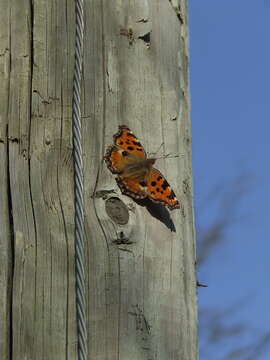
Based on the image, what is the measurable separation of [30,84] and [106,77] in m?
0.20

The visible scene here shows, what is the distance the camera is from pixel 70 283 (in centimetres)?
245

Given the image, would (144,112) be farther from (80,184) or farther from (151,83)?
(80,184)

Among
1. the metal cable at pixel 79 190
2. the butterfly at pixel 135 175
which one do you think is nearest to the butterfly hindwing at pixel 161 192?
the butterfly at pixel 135 175

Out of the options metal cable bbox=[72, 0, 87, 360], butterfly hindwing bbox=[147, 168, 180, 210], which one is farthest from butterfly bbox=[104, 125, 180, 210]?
metal cable bbox=[72, 0, 87, 360]

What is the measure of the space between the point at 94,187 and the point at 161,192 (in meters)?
0.17

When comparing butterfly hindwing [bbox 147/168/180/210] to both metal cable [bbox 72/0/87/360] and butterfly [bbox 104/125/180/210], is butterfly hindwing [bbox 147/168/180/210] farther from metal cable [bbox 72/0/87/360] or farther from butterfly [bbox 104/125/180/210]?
metal cable [bbox 72/0/87/360]

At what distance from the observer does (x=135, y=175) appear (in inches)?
106

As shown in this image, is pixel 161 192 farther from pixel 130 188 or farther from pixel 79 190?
pixel 79 190

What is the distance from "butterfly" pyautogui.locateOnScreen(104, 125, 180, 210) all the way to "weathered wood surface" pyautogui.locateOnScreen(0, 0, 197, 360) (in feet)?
0.08

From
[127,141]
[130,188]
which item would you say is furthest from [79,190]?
[127,141]

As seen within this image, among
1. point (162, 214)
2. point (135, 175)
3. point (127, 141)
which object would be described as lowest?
point (162, 214)

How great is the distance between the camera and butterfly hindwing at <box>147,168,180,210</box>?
2.59 meters

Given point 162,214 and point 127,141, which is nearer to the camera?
point 162,214

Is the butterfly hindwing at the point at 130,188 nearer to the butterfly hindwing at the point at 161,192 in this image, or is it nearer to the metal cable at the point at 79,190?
the butterfly hindwing at the point at 161,192
